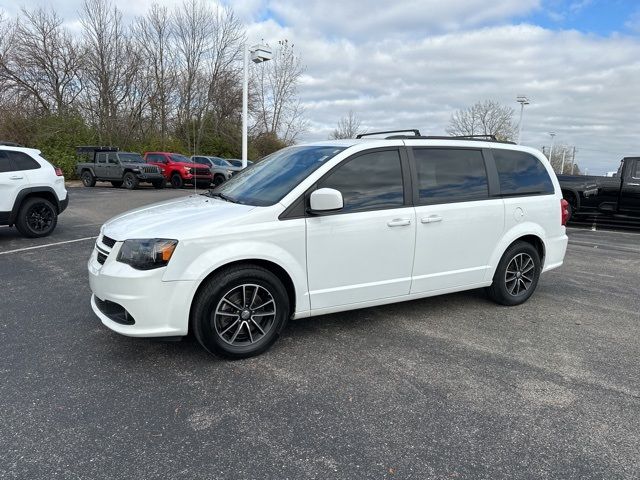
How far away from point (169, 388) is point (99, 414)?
48cm

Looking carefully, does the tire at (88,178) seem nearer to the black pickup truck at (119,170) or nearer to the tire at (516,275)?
the black pickup truck at (119,170)

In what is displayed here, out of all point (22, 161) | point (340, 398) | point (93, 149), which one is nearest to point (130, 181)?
point (93, 149)

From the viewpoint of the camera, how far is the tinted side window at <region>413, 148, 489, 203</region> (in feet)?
14.2

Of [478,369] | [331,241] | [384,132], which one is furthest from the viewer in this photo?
[384,132]

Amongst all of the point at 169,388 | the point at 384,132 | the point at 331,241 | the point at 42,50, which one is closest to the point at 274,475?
the point at 169,388

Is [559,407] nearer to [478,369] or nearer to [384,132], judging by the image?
[478,369]

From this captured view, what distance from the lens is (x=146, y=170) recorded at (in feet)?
70.6

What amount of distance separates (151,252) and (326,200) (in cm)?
136

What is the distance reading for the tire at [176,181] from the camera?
2311 centimetres

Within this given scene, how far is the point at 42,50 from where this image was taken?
30562 mm

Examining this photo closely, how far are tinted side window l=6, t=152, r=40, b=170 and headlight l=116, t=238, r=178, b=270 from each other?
6615 mm

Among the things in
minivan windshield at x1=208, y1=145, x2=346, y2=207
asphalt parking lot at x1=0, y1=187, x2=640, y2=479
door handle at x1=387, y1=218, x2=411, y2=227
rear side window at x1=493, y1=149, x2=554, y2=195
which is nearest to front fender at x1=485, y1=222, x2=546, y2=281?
rear side window at x1=493, y1=149, x2=554, y2=195

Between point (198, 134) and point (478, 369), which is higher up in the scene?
point (198, 134)

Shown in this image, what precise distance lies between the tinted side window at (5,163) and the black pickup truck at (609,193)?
518 inches
